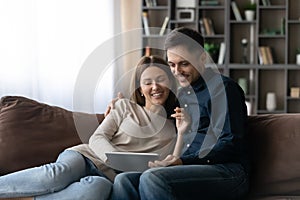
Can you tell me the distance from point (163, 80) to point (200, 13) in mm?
3474

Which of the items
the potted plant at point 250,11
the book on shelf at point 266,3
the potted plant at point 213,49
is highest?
the book on shelf at point 266,3

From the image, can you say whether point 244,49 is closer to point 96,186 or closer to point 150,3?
point 150,3

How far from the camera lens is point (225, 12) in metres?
5.84

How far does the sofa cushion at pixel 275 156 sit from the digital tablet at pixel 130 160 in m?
0.50

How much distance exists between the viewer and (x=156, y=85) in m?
2.70

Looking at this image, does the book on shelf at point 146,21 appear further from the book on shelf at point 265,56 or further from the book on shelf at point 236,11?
the book on shelf at point 265,56

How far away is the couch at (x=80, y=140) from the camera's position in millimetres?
2555

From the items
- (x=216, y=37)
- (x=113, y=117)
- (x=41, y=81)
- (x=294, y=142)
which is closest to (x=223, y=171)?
(x=294, y=142)

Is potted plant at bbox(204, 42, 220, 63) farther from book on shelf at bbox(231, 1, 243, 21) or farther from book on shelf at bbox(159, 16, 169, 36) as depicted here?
book on shelf at bbox(159, 16, 169, 36)

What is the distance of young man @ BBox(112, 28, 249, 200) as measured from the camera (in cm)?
225


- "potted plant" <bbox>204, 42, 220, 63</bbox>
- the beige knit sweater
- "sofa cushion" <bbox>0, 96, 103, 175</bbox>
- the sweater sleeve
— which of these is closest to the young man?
the beige knit sweater

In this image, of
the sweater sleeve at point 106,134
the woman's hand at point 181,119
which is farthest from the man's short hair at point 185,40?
the sweater sleeve at point 106,134

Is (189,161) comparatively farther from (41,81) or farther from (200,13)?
(200,13)

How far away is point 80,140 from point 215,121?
69 cm
